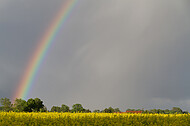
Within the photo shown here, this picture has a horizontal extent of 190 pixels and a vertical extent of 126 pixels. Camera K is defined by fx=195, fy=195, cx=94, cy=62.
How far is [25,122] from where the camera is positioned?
11250 mm

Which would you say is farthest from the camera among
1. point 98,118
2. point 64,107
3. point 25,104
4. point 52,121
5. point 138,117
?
point 64,107

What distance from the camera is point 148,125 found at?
12.2 m

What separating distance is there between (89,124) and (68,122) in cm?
122

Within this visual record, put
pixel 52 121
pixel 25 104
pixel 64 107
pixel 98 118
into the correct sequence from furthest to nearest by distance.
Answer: pixel 64 107 < pixel 25 104 < pixel 98 118 < pixel 52 121

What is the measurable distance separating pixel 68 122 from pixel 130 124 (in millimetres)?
3768

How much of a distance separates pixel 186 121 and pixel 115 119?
213 inches

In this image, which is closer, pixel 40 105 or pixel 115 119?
pixel 115 119

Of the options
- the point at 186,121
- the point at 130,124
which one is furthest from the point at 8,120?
the point at 186,121

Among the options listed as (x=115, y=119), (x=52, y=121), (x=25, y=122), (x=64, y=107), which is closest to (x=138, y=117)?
(x=115, y=119)

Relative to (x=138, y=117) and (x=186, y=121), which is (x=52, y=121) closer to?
(x=138, y=117)

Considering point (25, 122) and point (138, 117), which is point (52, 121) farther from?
point (138, 117)

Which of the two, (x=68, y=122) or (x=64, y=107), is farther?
(x=64, y=107)

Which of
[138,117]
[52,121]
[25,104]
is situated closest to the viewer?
[52,121]

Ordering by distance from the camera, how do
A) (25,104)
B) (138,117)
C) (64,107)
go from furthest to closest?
1. (64,107)
2. (25,104)
3. (138,117)
